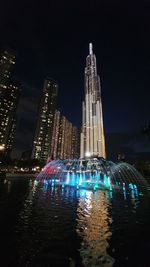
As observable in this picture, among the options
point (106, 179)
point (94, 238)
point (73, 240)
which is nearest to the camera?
point (73, 240)

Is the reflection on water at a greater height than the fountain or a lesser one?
lesser

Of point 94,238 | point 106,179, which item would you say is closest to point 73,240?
point 94,238

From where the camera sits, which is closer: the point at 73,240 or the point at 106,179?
the point at 73,240

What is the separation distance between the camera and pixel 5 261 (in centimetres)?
852

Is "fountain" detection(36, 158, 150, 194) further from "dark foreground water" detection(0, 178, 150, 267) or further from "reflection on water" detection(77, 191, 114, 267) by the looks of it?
"dark foreground water" detection(0, 178, 150, 267)

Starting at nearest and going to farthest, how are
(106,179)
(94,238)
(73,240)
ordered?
(73,240) < (94,238) < (106,179)

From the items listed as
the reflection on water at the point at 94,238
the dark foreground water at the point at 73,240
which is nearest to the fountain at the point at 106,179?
the reflection on water at the point at 94,238

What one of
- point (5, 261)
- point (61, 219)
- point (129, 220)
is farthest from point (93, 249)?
point (129, 220)

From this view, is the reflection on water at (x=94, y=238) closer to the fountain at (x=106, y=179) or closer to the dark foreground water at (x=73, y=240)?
the dark foreground water at (x=73, y=240)

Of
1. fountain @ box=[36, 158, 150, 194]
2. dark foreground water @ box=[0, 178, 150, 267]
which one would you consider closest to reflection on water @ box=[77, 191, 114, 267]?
dark foreground water @ box=[0, 178, 150, 267]

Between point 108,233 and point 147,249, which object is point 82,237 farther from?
point 147,249

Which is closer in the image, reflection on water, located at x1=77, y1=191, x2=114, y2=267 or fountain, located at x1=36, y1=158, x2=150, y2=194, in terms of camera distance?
reflection on water, located at x1=77, y1=191, x2=114, y2=267

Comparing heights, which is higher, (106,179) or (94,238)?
(106,179)

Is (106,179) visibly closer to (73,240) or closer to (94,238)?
(94,238)
